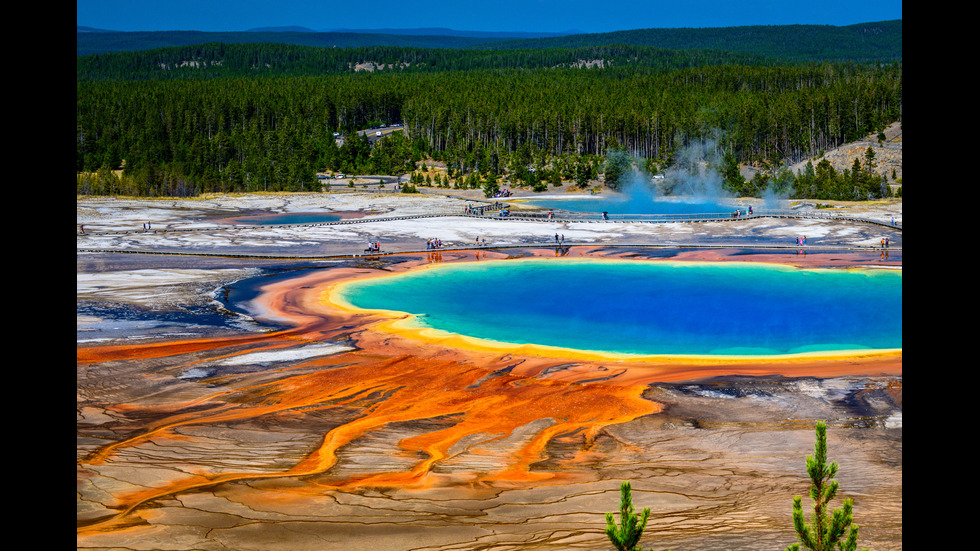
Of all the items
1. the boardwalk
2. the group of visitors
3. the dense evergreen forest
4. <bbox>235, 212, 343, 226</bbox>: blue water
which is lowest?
the boardwalk

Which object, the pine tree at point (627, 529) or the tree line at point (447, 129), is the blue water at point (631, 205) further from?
the pine tree at point (627, 529)

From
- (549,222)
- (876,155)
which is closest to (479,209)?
(549,222)

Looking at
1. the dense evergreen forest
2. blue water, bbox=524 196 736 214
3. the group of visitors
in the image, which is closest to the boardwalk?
the group of visitors

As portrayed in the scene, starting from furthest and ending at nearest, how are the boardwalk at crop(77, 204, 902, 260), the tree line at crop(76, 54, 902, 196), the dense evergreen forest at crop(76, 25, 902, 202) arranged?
the tree line at crop(76, 54, 902, 196) < the dense evergreen forest at crop(76, 25, 902, 202) < the boardwalk at crop(77, 204, 902, 260)

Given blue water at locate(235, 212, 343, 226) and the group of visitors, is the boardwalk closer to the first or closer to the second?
the group of visitors

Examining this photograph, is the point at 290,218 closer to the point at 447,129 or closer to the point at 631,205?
the point at 631,205

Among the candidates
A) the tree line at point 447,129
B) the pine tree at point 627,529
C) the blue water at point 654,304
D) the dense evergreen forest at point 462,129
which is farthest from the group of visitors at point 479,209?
the pine tree at point 627,529
